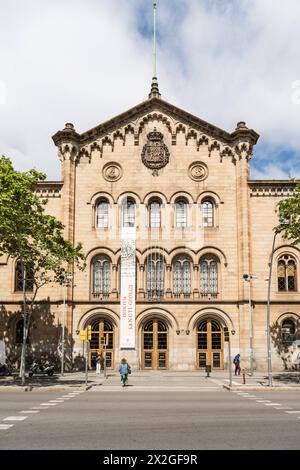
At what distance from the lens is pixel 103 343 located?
4034 centimetres

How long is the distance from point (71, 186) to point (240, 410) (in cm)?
2671

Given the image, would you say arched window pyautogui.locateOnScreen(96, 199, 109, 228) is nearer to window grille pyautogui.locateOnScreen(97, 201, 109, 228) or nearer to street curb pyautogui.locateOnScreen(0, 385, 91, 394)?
window grille pyautogui.locateOnScreen(97, 201, 109, 228)

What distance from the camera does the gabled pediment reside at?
42.8 meters

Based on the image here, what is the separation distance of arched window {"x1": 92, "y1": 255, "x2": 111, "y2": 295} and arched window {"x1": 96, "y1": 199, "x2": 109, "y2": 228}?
2483mm

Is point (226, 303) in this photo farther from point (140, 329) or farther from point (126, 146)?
point (126, 146)

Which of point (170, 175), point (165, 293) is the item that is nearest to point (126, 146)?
point (170, 175)

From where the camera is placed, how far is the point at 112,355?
40438mm

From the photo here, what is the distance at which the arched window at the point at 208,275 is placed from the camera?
41028 millimetres

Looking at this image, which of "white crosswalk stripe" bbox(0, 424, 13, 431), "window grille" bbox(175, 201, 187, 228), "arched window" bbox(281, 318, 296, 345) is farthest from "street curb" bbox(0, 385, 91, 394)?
"arched window" bbox(281, 318, 296, 345)

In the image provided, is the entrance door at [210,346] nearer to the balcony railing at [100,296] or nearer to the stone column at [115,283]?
the stone column at [115,283]

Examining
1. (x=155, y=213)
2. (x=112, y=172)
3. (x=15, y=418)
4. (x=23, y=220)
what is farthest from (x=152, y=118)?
(x=15, y=418)

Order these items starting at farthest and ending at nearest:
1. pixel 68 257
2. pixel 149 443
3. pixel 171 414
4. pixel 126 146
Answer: pixel 126 146 → pixel 68 257 → pixel 171 414 → pixel 149 443

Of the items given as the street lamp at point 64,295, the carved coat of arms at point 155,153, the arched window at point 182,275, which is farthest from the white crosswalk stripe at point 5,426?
the carved coat of arms at point 155,153

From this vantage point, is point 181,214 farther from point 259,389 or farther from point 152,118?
point 259,389
